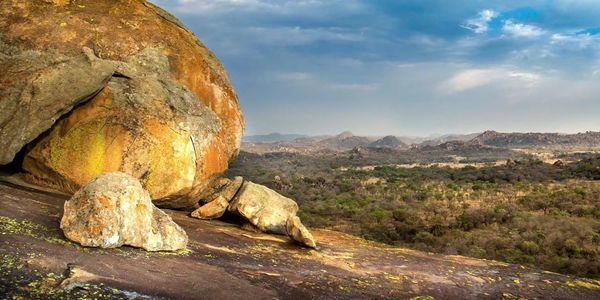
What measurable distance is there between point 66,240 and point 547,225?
29377mm

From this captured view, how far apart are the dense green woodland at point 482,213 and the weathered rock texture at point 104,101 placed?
53.7 ft

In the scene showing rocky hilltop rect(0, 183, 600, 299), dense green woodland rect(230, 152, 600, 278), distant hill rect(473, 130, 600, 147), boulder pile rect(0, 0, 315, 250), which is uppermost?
distant hill rect(473, 130, 600, 147)

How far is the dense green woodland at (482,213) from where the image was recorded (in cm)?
2536

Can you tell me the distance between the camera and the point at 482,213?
1368 inches

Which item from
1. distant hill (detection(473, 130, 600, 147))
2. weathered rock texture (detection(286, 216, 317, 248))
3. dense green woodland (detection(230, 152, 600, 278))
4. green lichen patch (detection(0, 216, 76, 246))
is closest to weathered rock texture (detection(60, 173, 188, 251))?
green lichen patch (detection(0, 216, 76, 246))

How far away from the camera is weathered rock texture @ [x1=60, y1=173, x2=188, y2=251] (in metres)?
9.69

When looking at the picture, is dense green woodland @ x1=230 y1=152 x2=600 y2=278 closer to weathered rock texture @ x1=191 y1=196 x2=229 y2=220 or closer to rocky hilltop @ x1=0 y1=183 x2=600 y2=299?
rocky hilltop @ x1=0 y1=183 x2=600 y2=299

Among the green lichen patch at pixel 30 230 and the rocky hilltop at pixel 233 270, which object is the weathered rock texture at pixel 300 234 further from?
the green lichen patch at pixel 30 230

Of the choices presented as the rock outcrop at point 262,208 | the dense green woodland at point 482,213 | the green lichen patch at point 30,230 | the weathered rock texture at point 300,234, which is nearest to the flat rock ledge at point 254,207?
the rock outcrop at point 262,208

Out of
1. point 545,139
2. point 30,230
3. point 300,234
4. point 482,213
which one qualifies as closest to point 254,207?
point 300,234

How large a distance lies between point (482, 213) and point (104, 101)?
29.2m

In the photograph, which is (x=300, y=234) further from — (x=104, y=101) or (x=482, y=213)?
(x=482, y=213)

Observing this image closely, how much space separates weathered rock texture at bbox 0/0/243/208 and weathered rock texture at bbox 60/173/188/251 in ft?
13.1

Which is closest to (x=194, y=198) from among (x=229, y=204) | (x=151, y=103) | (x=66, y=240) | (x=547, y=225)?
(x=229, y=204)
